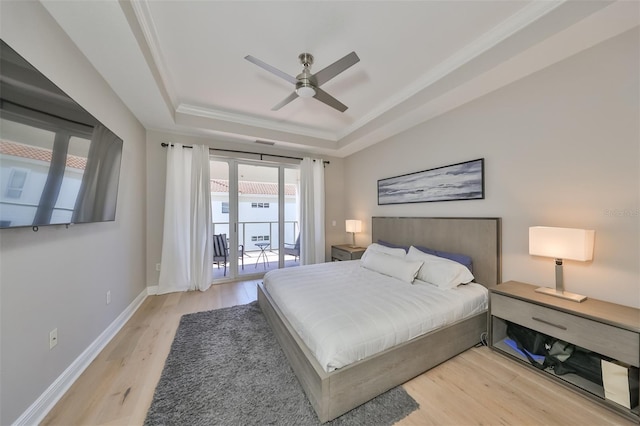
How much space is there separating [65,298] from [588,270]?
407cm

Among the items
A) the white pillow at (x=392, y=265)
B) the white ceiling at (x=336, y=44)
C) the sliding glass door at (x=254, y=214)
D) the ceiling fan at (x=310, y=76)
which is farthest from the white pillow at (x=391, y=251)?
the ceiling fan at (x=310, y=76)

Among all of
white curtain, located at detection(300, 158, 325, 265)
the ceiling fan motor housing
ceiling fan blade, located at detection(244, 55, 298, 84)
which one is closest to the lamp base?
the ceiling fan motor housing

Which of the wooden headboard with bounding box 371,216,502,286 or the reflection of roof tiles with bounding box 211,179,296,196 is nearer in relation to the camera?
the wooden headboard with bounding box 371,216,502,286

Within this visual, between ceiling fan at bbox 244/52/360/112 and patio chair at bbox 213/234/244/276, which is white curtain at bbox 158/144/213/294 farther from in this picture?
ceiling fan at bbox 244/52/360/112

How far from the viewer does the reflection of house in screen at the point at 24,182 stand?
107 centimetres

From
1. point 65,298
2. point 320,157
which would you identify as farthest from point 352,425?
point 320,157

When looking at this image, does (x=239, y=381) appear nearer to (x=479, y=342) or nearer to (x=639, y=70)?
(x=479, y=342)

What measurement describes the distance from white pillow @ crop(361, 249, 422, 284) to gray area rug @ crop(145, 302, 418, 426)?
3.65ft

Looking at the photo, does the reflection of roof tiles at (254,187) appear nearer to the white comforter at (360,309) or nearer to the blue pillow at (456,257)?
the white comforter at (360,309)

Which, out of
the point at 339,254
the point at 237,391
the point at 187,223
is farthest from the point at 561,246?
the point at 187,223

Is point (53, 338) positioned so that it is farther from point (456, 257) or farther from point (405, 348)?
point (456, 257)

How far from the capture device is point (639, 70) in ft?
5.27

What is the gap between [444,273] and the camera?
7.55 ft

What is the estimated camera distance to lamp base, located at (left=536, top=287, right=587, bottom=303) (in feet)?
5.69
